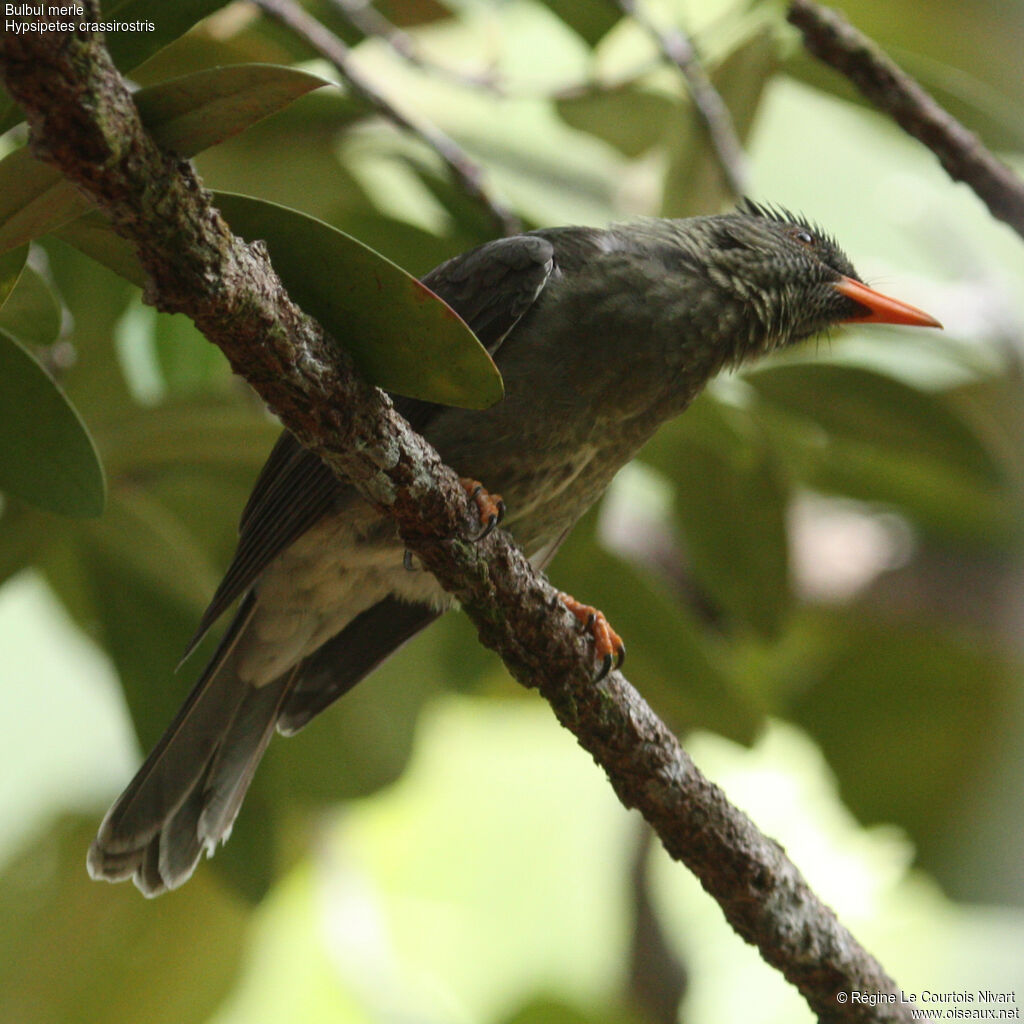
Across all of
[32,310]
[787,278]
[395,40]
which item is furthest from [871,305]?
[32,310]

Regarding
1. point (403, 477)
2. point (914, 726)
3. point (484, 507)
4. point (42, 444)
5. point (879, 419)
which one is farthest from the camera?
point (914, 726)

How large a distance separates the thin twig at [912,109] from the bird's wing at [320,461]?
29.3 inches

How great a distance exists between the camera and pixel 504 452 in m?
2.49

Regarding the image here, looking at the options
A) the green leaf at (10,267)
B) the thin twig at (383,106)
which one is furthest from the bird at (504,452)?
the green leaf at (10,267)

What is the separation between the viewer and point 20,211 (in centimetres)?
149

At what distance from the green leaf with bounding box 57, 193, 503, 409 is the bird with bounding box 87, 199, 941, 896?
1.50ft

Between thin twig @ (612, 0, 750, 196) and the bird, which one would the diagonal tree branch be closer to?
the bird

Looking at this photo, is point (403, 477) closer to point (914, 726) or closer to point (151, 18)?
point (151, 18)

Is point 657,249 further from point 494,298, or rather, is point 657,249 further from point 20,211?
point 20,211

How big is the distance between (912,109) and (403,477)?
1.48 metres

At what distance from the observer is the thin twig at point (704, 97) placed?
2.97m

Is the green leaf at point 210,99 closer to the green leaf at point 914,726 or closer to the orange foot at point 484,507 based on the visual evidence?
the orange foot at point 484,507

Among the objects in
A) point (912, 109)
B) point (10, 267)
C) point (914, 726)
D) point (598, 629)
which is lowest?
point (914, 726)

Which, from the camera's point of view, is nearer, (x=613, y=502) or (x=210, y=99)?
(x=210, y=99)
